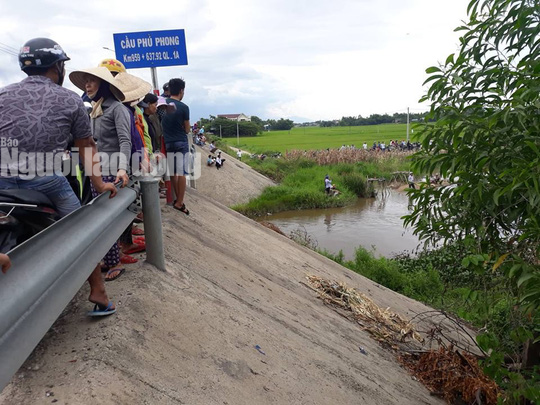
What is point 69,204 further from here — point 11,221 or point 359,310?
point 359,310

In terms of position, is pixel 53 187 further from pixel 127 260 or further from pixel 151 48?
pixel 151 48

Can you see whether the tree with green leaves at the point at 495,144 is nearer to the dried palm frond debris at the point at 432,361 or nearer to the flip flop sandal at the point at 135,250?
the dried palm frond debris at the point at 432,361

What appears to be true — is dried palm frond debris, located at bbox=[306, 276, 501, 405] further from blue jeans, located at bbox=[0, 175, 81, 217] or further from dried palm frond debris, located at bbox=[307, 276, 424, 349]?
blue jeans, located at bbox=[0, 175, 81, 217]

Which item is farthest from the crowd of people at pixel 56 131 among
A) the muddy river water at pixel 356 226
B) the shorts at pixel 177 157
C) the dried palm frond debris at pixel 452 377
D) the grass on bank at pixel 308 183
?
the grass on bank at pixel 308 183

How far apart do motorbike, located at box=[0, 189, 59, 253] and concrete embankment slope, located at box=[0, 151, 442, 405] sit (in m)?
Result: 0.59

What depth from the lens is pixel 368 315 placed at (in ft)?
18.5

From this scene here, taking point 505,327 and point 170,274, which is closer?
point 170,274

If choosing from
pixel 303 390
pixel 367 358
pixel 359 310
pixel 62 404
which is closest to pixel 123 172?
pixel 62 404

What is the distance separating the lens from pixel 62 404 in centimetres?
185

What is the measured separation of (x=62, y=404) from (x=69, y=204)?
3.74 ft

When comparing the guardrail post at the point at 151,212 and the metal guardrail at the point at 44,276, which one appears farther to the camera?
the guardrail post at the point at 151,212

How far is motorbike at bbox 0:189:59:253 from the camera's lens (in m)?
2.08

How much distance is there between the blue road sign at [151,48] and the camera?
696 cm

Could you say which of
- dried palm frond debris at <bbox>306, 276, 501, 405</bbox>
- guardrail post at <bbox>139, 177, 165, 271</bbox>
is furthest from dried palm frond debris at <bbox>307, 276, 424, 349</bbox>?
guardrail post at <bbox>139, 177, 165, 271</bbox>
